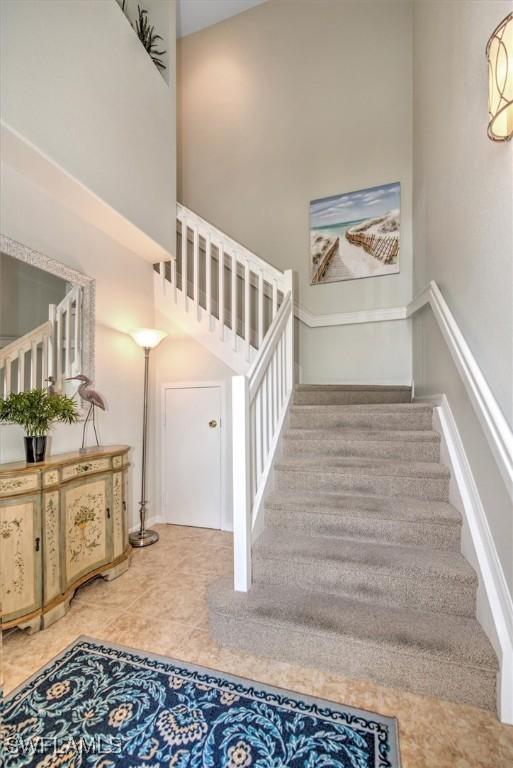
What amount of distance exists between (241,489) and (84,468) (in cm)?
112

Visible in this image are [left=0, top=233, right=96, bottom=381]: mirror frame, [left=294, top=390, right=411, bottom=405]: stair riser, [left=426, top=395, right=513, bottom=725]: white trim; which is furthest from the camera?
[left=294, top=390, right=411, bottom=405]: stair riser

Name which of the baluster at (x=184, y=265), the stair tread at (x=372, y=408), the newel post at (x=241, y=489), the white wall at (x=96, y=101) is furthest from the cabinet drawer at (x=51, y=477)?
the baluster at (x=184, y=265)

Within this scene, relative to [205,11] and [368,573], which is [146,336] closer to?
[368,573]

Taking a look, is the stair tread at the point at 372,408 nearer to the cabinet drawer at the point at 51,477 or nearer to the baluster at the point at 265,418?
the baluster at the point at 265,418

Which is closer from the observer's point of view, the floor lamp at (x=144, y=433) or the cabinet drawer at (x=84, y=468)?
the cabinet drawer at (x=84, y=468)

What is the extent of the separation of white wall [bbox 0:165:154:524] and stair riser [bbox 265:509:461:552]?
1.68 m

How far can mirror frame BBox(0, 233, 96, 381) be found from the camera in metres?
2.40

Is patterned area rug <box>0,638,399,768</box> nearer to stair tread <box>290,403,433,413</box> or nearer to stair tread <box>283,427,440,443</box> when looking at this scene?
stair tread <box>283,427,440,443</box>

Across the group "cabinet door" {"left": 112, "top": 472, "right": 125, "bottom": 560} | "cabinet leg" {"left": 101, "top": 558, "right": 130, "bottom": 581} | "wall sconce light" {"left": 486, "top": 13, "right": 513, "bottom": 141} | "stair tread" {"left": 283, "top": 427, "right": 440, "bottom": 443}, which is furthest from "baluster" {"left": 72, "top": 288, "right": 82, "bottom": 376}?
"wall sconce light" {"left": 486, "top": 13, "right": 513, "bottom": 141}

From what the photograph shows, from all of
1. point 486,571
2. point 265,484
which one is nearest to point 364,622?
point 486,571

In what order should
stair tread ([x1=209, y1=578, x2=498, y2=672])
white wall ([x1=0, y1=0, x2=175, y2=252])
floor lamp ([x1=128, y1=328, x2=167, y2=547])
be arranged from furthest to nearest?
floor lamp ([x1=128, y1=328, x2=167, y2=547]) → white wall ([x1=0, y1=0, x2=175, y2=252]) → stair tread ([x1=209, y1=578, x2=498, y2=672])

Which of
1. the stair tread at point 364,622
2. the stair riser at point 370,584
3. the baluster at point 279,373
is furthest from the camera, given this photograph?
the baluster at point 279,373

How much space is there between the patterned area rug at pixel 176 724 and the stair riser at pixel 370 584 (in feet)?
1.59

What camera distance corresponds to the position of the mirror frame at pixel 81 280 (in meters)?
2.40
